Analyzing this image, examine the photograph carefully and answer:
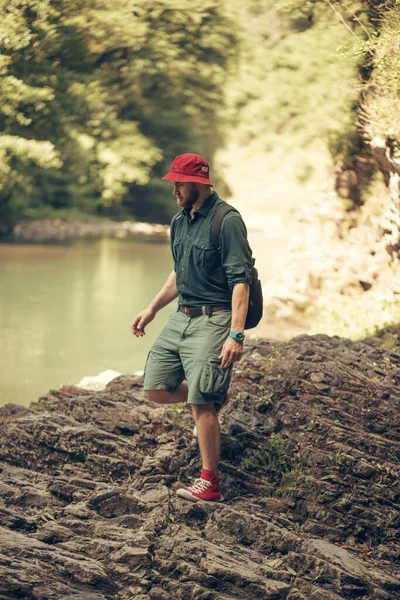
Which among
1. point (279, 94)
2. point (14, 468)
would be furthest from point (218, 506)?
point (279, 94)

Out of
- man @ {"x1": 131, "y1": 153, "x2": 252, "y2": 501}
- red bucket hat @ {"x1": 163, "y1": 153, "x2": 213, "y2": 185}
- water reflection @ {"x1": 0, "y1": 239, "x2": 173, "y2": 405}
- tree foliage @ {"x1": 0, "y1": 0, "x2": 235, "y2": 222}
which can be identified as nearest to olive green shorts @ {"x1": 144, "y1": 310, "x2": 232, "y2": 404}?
man @ {"x1": 131, "y1": 153, "x2": 252, "y2": 501}

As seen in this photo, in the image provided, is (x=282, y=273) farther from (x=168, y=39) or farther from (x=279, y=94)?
(x=279, y=94)

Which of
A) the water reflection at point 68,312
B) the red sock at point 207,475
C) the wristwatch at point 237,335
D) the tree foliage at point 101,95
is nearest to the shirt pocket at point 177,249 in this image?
the wristwatch at point 237,335

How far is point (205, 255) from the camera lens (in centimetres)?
492

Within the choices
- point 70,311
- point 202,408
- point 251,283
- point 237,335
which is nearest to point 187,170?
point 251,283

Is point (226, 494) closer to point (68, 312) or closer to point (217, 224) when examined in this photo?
point (217, 224)

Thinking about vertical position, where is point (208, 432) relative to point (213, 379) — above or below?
below

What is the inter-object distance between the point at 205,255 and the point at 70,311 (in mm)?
12258

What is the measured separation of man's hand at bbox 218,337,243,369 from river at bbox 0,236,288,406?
6085mm

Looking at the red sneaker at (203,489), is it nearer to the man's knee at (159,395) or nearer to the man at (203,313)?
the man at (203,313)

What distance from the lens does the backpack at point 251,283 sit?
4863mm

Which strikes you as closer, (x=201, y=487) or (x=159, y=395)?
(x=201, y=487)

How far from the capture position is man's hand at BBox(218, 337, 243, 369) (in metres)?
4.78

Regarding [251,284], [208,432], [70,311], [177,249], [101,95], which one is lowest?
[70,311]
